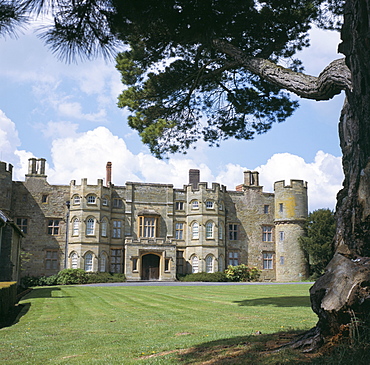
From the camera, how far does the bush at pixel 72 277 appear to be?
122ft

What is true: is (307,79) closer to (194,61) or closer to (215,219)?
(194,61)

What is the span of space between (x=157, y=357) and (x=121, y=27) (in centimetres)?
498

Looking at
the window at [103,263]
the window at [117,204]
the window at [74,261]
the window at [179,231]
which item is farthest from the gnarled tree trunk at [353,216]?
the window at [179,231]

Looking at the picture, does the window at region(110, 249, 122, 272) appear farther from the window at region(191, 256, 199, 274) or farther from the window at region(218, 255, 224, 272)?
the window at region(218, 255, 224, 272)

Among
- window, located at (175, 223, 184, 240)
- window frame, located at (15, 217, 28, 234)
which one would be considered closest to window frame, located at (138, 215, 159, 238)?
window, located at (175, 223, 184, 240)

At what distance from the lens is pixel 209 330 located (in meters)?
8.78

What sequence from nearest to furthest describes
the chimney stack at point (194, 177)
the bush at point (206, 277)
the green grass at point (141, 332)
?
the green grass at point (141, 332) < the bush at point (206, 277) < the chimney stack at point (194, 177)

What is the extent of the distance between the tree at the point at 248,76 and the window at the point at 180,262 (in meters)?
30.1

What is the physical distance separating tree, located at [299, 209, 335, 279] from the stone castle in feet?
4.81

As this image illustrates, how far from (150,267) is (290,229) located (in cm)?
1353

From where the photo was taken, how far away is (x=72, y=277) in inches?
1469

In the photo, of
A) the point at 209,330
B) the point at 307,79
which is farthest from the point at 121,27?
the point at 209,330

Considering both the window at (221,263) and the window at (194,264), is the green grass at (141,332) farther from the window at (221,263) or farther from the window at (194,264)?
the window at (221,263)

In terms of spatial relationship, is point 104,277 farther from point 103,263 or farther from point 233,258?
point 233,258
